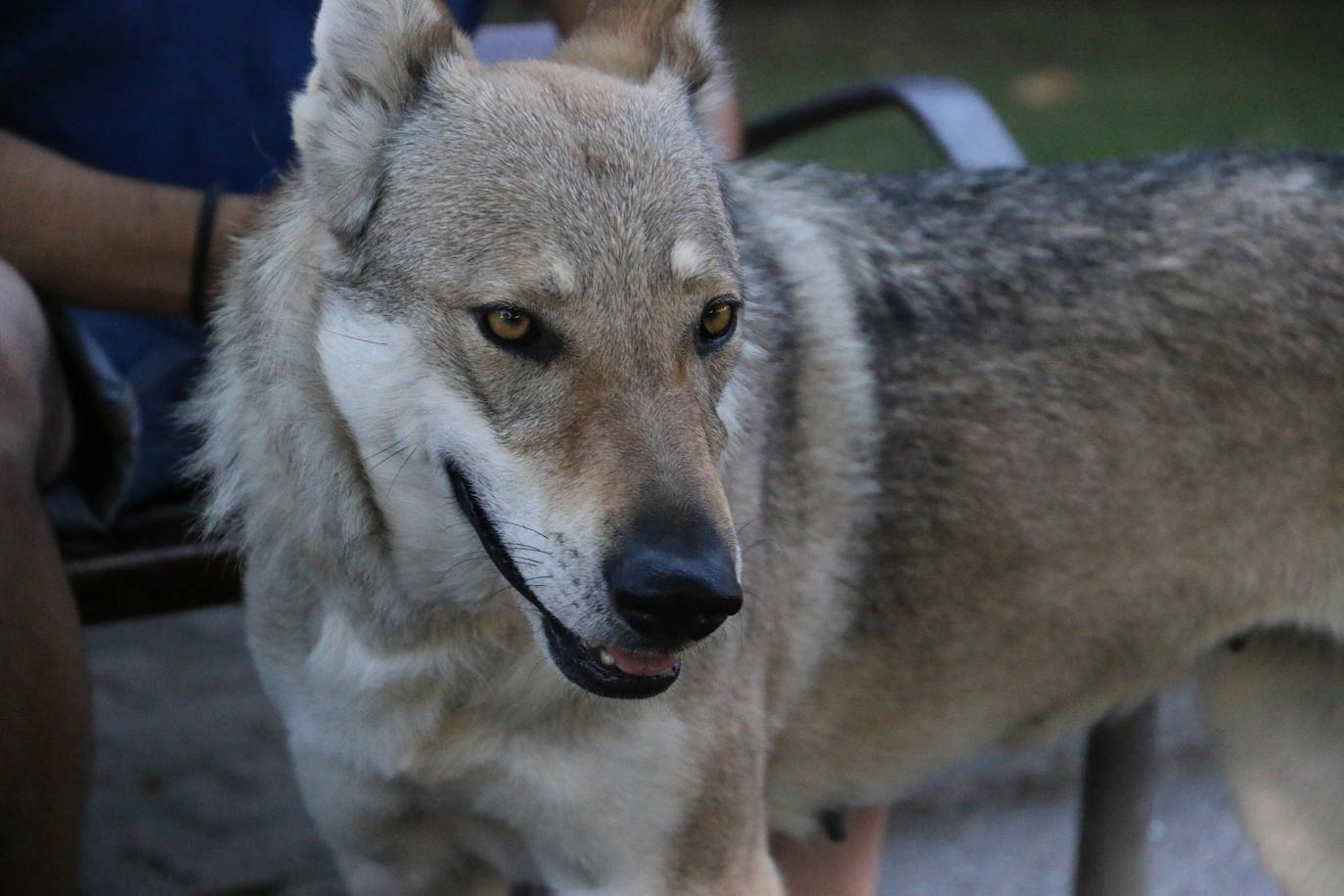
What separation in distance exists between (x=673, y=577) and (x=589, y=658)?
8.6 inches

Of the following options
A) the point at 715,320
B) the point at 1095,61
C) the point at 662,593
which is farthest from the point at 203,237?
the point at 1095,61

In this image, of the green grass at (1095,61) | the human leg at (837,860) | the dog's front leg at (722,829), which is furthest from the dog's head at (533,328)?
the green grass at (1095,61)

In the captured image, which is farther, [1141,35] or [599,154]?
[1141,35]

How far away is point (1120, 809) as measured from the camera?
3074 mm

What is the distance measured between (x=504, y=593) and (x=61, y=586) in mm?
715

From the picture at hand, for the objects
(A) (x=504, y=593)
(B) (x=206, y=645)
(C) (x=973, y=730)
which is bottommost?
(B) (x=206, y=645)

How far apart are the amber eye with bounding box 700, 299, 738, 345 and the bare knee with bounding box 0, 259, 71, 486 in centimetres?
103

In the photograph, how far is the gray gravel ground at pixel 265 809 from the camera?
3.27 metres

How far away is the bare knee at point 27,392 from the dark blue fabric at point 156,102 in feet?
0.36

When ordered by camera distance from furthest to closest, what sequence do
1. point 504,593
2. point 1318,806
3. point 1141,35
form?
1. point 1141,35
2. point 1318,806
3. point 504,593

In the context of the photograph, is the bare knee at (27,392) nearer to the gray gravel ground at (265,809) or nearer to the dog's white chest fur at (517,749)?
the dog's white chest fur at (517,749)

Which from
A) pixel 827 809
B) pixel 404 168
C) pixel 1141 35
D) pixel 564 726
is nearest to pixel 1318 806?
pixel 827 809

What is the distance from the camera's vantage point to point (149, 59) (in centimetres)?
279

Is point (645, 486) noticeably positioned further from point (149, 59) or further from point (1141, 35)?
point (1141, 35)
